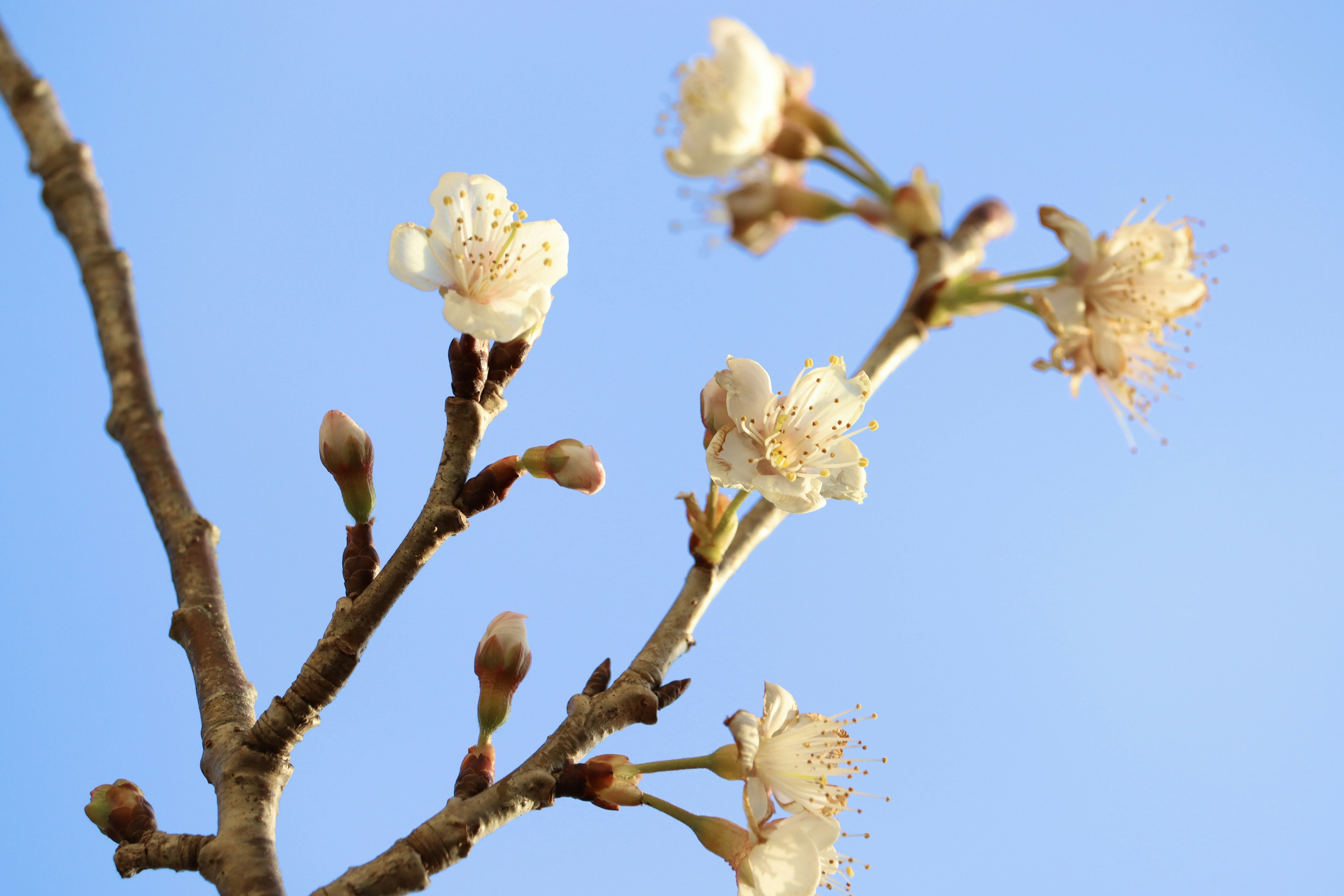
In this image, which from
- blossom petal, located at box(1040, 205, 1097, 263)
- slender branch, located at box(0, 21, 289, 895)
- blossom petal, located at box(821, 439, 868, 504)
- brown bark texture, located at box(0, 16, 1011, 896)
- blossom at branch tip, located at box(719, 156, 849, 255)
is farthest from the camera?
blossom petal, located at box(821, 439, 868, 504)

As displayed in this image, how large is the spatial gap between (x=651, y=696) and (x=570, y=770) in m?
0.14

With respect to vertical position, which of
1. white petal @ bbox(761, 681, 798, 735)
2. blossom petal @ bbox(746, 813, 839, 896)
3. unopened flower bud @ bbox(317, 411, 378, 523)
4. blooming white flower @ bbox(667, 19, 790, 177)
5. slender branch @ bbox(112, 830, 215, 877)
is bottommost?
slender branch @ bbox(112, 830, 215, 877)

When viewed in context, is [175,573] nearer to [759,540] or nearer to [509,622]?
[509,622]

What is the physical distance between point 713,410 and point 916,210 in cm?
55

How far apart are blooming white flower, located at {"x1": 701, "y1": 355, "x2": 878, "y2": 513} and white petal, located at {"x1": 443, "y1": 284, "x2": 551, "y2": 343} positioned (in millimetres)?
265

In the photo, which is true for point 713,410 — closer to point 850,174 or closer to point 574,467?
point 574,467

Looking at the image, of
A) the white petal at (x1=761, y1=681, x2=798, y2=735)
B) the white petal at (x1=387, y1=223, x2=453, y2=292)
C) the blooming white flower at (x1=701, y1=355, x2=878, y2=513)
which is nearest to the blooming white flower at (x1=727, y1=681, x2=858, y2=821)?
the white petal at (x1=761, y1=681, x2=798, y2=735)

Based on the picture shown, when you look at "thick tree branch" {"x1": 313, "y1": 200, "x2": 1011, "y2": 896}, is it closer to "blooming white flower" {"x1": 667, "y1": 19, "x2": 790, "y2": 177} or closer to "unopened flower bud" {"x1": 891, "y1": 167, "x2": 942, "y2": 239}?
"unopened flower bud" {"x1": 891, "y1": 167, "x2": 942, "y2": 239}

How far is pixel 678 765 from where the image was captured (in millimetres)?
1260

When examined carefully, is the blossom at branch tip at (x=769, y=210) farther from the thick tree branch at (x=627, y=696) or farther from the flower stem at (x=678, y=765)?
the flower stem at (x=678, y=765)

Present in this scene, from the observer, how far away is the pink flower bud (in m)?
1.36

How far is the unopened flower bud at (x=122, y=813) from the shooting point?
1298mm

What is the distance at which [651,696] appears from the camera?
1261mm

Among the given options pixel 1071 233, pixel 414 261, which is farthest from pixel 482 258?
pixel 1071 233
